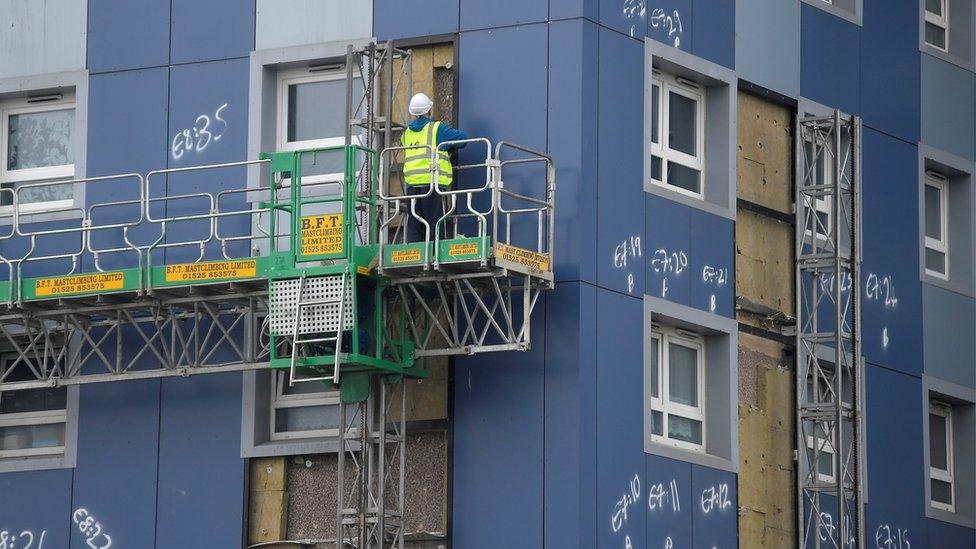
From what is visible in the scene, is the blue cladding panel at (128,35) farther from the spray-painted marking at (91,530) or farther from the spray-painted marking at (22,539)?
the spray-painted marking at (22,539)

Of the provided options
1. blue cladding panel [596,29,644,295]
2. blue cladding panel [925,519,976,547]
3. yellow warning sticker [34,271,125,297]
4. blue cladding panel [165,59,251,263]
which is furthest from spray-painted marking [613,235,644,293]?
blue cladding panel [925,519,976,547]

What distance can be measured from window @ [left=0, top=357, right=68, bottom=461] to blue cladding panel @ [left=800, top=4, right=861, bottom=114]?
11.3 meters

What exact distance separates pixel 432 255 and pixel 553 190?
1.81 metres

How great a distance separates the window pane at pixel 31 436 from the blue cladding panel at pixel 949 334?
42.4ft

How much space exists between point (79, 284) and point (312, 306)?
341cm

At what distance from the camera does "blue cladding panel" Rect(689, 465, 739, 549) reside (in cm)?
3241

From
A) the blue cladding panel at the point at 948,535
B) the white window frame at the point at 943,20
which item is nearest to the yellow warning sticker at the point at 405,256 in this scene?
the blue cladding panel at the point at 948,535

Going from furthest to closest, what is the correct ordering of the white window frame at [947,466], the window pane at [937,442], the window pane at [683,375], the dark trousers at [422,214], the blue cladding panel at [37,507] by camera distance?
the window pane at [937,442] → the white window frame at [947,466] → the window pane at [683,375] → the blue cladding panel at [37,507] → the dark trousers at [422,214]

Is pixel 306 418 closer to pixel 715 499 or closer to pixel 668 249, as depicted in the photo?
pixel 668 249

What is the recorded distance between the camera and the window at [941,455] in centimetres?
3781

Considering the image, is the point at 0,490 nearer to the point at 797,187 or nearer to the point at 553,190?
the point at 553,190

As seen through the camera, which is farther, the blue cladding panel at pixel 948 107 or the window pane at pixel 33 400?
the blue cladding panel at pixel 948 107

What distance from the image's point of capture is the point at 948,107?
38.7m

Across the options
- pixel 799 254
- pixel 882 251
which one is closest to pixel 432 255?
pixel 799 254
